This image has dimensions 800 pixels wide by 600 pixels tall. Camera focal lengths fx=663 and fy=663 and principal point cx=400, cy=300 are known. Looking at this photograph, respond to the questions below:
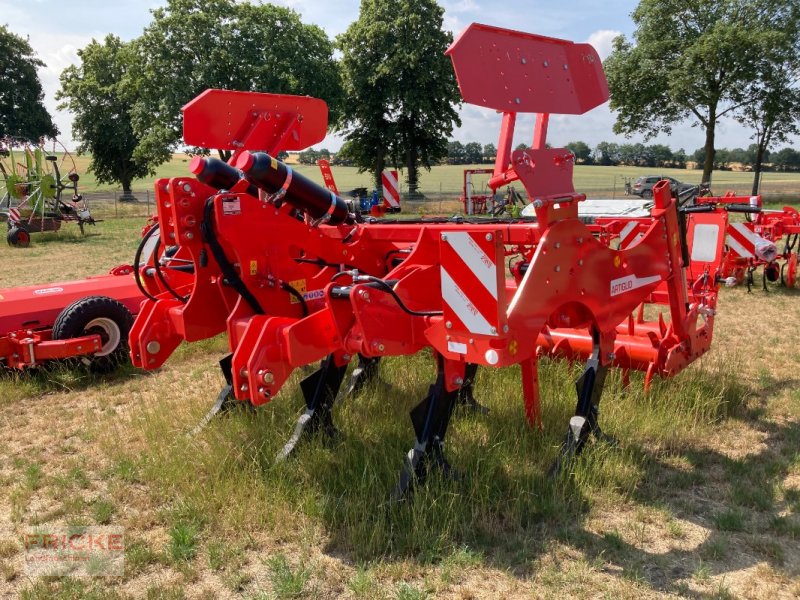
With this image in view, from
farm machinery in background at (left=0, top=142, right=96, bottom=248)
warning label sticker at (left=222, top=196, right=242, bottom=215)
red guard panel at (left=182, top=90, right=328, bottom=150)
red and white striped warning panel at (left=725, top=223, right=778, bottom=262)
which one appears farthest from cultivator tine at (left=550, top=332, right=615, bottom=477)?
farm machinery in background at (left=0, top=142, right=96, bottom=248)

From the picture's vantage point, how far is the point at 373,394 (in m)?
4.93

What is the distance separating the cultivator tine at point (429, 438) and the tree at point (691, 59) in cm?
2995

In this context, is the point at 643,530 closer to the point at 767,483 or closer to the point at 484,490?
the point at 484,490

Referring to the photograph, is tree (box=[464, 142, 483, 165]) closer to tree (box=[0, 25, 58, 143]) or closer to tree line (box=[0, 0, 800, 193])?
tree line (box=[0, 0, 800, 193])

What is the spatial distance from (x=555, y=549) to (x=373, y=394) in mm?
2086

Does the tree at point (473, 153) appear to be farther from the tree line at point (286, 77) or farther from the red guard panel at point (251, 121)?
the red guard panel at point (251, 121)

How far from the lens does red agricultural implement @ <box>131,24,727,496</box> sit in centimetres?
310

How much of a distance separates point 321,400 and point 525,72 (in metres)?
2.27

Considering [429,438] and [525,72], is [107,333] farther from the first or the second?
[525,72]

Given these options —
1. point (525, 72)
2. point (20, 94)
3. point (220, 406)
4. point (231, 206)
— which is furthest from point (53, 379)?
point (20, 94)

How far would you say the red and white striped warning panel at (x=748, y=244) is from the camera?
9.07 meters

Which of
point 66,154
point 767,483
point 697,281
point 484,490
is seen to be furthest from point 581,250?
point 66,154

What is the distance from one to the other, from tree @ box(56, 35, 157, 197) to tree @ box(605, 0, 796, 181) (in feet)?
88.1

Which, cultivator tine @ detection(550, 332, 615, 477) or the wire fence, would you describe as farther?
the wire fence
